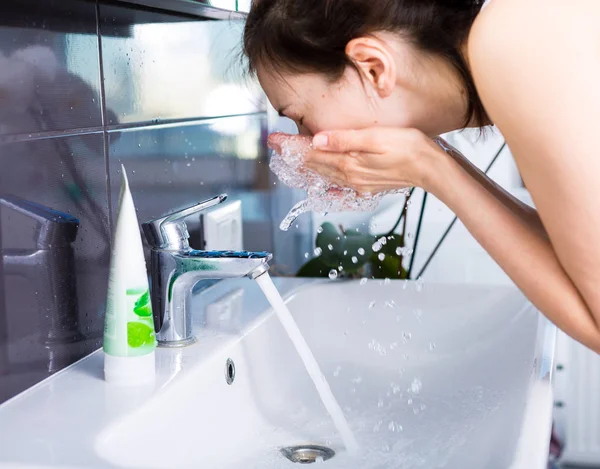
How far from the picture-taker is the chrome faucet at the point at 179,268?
0.94 metres

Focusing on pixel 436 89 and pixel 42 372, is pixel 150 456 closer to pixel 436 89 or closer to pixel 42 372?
pixel 42 372

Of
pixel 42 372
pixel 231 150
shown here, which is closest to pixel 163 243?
pixel 42 372

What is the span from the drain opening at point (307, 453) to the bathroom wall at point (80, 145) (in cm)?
27

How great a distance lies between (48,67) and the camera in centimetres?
87

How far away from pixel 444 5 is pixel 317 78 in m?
0.15

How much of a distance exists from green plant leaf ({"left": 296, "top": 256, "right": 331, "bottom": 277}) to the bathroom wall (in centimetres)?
29

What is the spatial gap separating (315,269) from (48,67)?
753 mm

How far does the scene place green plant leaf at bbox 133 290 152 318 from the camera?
2.76 feet

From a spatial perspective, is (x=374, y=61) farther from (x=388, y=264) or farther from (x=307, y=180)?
(x=388, y=264)

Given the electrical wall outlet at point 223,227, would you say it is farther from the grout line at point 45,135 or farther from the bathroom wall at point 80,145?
the grout line at point 45,135

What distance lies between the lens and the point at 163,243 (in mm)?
975

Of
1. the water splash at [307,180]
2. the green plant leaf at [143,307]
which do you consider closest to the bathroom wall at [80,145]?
the green plant leaf at [143,307]

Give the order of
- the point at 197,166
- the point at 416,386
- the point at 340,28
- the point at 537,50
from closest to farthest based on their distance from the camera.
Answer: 1. the point at 537,50
2. the point at 340,28
3. the point at 416,386
4. the point at 197,166

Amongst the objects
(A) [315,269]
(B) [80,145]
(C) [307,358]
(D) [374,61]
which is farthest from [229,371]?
(A) [315,269]
